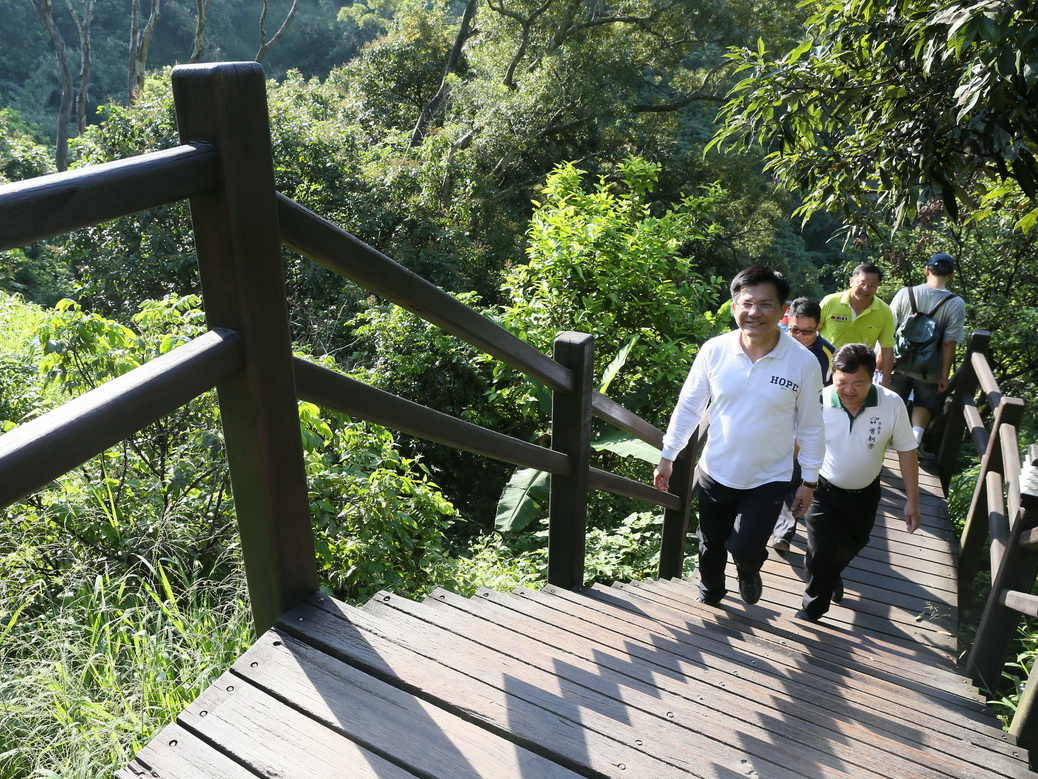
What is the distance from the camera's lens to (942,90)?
3650 millimetres

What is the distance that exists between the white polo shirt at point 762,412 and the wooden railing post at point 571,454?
0.61 meters

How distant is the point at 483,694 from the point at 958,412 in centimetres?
575

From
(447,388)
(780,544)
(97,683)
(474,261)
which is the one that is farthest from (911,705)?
(474,261)

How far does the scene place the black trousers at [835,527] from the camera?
3.78 metres

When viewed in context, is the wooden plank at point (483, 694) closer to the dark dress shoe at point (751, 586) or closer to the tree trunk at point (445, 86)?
the dark dress shoe at point (751, 586)

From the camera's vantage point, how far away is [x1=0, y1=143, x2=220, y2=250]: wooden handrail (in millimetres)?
1083

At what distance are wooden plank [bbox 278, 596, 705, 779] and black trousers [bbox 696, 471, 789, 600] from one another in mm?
1780

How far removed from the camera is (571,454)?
318 cm

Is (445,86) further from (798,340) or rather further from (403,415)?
(403,415)

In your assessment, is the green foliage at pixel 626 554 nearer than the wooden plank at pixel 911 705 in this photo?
No

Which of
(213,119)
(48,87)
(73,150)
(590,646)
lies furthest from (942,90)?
(48,87)

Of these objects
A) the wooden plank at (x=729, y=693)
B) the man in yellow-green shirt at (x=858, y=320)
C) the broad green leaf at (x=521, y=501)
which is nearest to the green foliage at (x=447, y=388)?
the broad green leaf at (x=521, y=501)

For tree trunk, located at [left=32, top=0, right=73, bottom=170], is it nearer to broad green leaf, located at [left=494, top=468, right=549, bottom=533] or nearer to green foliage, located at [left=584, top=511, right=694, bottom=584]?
broad green leaf, located at [left=494, top=468, right=549, bottom=533]

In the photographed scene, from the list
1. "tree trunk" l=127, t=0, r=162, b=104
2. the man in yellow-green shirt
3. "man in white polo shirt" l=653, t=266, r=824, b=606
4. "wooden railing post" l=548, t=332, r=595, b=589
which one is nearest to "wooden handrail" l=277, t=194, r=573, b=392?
"wooden railing post" l=548, t=332, r=595, b=589
